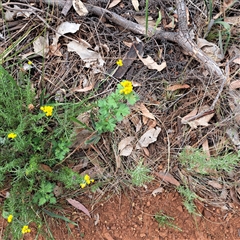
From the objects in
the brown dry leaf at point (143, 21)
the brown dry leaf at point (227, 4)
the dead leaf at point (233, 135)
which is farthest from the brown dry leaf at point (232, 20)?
the dead leaf at point (233, 135)

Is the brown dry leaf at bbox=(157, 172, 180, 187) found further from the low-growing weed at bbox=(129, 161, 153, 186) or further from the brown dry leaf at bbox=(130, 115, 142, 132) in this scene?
the brown dry leaf at bbox=(130, 115, 142, 132)

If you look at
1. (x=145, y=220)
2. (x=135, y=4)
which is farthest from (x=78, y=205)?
(x=135, y=4)

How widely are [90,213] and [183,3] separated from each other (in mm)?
1547

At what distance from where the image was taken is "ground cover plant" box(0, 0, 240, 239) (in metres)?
2.10

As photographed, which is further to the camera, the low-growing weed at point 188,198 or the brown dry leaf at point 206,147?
the brown dry leaf at point 206,147

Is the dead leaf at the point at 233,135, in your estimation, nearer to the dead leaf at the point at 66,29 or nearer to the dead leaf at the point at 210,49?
the dead leaf at the point at 210,49

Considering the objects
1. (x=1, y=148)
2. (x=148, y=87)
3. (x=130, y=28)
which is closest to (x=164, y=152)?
(x=148, y=87)

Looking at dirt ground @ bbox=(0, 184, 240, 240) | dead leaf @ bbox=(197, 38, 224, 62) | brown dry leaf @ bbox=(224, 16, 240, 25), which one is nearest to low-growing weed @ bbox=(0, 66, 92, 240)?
dirt ground @ bbox=(0, 184, 240, 240)

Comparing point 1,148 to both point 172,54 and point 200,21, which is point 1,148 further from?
point 200,21

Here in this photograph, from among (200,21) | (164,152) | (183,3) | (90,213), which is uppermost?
(183,3)

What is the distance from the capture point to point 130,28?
2.29 meters

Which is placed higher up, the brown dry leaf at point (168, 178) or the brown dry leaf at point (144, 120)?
the brown dry leaf at point (144, 120)

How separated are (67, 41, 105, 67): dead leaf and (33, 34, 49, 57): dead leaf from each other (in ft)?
0.52

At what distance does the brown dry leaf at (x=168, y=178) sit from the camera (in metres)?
2.18
